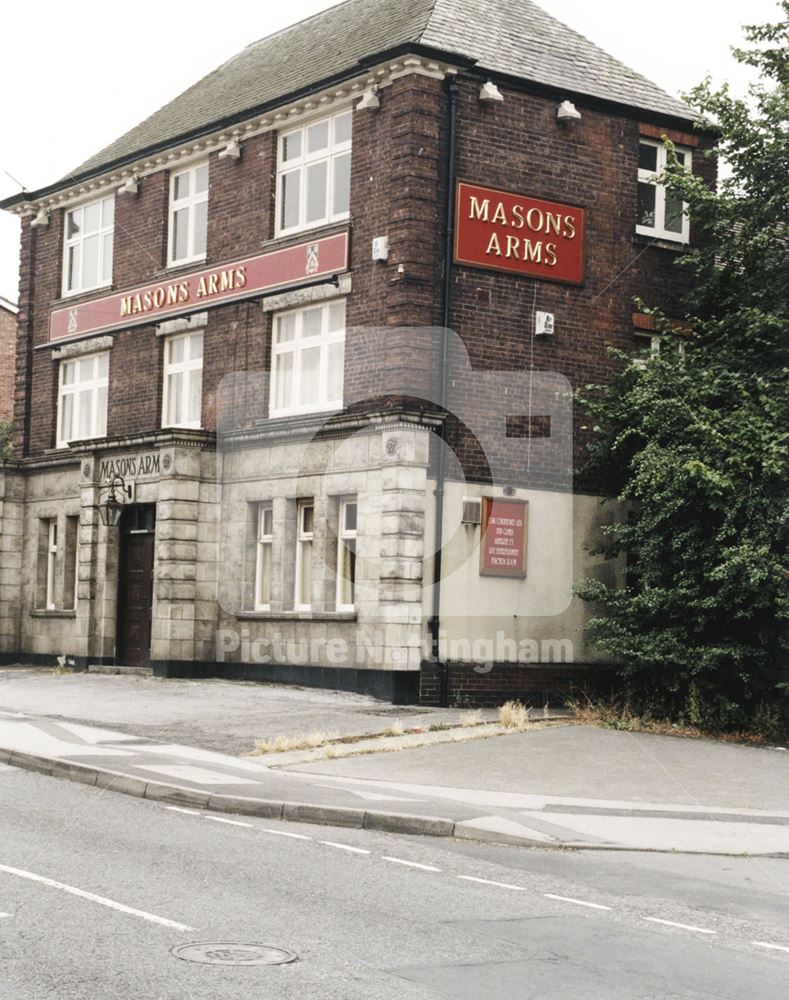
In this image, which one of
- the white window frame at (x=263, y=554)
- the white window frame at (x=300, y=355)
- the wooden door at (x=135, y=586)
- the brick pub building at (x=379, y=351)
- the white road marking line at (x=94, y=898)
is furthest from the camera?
the wooden door at (x=135, y=586)

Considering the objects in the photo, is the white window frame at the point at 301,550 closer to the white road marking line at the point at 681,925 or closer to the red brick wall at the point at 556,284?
the red brick wall at the point at 556,284

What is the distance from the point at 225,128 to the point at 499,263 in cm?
636

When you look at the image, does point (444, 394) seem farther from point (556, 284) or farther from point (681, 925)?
point (681, 925)

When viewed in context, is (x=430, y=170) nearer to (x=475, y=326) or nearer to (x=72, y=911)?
(x=475, y=326)

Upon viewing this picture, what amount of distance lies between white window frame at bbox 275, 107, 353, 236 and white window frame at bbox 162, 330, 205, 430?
10.2 ft

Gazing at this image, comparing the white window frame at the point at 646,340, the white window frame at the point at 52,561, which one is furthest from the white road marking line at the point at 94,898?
the white window frame at the point at 52,561

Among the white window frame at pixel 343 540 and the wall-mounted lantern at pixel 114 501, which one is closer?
the white window frame at pixel 343 540

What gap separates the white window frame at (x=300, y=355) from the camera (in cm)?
2425

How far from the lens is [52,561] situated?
100 ft

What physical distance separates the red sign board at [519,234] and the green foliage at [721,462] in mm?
1934

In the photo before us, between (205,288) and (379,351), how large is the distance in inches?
212

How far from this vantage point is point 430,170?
901 inches

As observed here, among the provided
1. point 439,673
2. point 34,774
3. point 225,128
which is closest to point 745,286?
point 439,673

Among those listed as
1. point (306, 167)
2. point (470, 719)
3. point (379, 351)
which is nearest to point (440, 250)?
point (379, 351)
